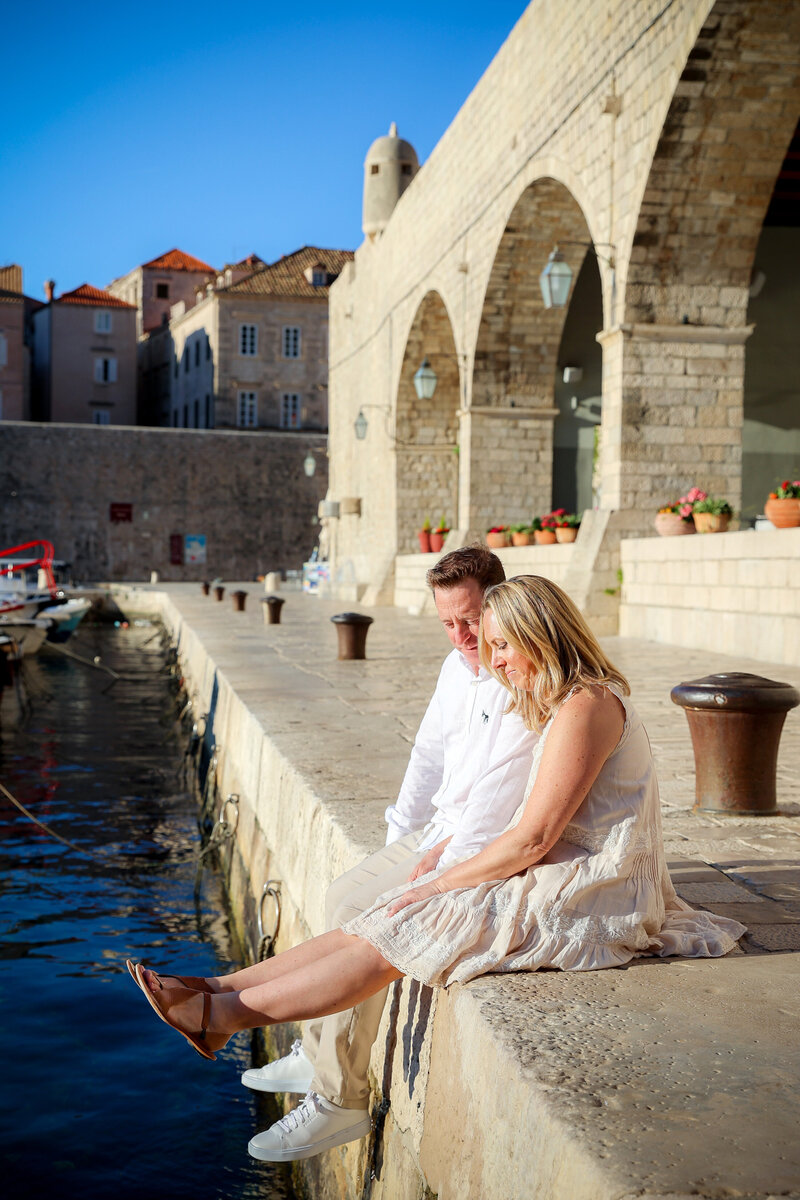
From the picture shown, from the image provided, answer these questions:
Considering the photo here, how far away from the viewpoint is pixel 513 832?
2578 mm

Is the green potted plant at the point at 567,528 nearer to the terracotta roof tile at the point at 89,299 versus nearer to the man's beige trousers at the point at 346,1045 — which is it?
the man's beige trousers at the point at 346,1045

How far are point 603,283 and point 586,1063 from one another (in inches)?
410

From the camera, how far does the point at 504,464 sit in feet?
56.0

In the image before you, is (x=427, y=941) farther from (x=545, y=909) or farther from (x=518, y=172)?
(x=518, y=172)

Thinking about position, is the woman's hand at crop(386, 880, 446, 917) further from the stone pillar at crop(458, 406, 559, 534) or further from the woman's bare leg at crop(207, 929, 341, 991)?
the stone pillar at crop(458, 406, 559, 534)

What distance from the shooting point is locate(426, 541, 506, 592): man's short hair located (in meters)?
3.32

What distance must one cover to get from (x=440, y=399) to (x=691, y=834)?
19301 millimetres

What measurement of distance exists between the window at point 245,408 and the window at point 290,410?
4.05ft

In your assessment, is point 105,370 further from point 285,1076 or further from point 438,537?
point 285,1076

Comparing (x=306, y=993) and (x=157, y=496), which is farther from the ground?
(x=157, y=496)

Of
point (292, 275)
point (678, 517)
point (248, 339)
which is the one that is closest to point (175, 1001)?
point (678, 517)

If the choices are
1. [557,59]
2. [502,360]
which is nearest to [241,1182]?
[557,59]

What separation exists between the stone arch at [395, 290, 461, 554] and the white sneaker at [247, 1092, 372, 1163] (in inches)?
762

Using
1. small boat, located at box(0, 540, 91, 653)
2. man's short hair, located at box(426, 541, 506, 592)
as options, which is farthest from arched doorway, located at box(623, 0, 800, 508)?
small boat, located at box(0, 540, 91, 653)
